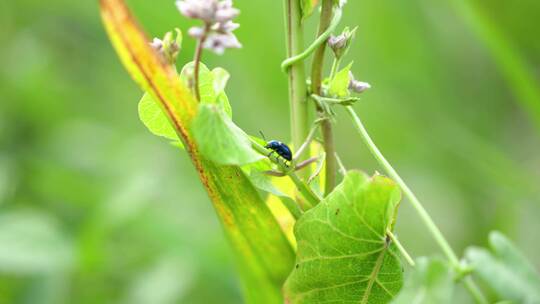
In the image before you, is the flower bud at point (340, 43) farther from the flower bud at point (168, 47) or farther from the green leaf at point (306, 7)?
the flower bud at point (168, 47)

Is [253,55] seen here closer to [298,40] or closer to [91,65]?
[91,65]

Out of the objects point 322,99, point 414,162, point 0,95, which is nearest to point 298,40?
point 322,99

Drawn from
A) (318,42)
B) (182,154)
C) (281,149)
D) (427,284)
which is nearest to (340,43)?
(318,42)

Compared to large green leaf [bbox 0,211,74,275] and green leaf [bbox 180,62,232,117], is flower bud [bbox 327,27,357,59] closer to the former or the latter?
green leaf [bbox 180,62,232,117]

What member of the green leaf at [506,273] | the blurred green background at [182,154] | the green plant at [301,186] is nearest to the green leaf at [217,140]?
the green plant at [301,186]

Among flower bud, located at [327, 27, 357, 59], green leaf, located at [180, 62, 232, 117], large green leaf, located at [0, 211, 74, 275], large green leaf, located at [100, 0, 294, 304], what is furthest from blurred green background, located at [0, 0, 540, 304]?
flower bud, located at [327, 27, 357, 59]

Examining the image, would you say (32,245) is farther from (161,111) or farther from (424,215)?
(424,215)

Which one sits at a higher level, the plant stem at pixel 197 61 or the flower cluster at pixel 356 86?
the plant stem at pixel 197 61
